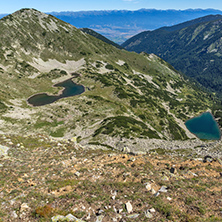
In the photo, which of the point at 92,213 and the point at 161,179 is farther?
the point at 161,179

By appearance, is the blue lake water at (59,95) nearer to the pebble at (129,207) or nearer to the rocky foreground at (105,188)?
the rocky foreground at (105,188)

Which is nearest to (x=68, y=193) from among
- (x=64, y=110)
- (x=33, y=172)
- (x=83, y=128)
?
(x=33, y=172)

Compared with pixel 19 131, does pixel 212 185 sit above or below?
above

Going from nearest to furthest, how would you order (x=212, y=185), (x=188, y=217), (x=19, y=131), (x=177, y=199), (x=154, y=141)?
(x=188, y=217) < (x=177, y=199) < (x=212, y=185) < (x=154, y=141) < (x=19, y=131)

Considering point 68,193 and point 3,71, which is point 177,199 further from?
point 3,71

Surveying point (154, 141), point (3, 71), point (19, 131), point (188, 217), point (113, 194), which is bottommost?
point (19, 131)

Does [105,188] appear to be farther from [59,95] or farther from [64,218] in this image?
[59,95]

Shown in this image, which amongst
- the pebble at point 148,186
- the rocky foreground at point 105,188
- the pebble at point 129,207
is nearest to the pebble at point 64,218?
the rocky foreground at point 105,188
